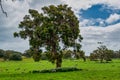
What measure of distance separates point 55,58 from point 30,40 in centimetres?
630

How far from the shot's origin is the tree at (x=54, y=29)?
64438mm

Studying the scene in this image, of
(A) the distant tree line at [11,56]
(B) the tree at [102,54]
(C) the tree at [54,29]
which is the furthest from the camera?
(A) the distant tree line at [11,56]

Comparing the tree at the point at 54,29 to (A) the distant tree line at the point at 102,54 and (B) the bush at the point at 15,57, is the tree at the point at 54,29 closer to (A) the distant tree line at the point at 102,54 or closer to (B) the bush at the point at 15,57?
(A) the distant tree line at the point at 102,54

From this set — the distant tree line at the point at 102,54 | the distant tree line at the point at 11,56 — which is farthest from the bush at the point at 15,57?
the distant tree line at the point at 102,54

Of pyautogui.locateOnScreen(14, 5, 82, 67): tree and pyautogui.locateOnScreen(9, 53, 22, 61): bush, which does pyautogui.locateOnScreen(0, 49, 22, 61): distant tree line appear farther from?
pyautogui.locateOnScreen(14, 5, 82, 67): tree

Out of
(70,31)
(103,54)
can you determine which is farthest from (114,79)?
(103,54)

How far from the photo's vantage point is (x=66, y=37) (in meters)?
64.9

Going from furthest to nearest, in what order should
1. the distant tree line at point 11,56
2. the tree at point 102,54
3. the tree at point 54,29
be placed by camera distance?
the distant tree line at point 11,56 → the tree at point 102,54 → the tree at point 54,29

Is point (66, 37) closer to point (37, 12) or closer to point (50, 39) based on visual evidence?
point (50, 39)

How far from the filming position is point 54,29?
63875 mm

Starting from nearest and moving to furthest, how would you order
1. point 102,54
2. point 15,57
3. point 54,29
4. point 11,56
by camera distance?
point 54,29
point 102,54
point 15,57
point 11,56

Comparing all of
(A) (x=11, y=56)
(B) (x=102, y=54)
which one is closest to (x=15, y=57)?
(A) (x=11, y=56)

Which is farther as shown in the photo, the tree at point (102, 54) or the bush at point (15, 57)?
the bush at point (15, 57)

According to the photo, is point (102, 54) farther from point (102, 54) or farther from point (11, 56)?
point (11, 56)
